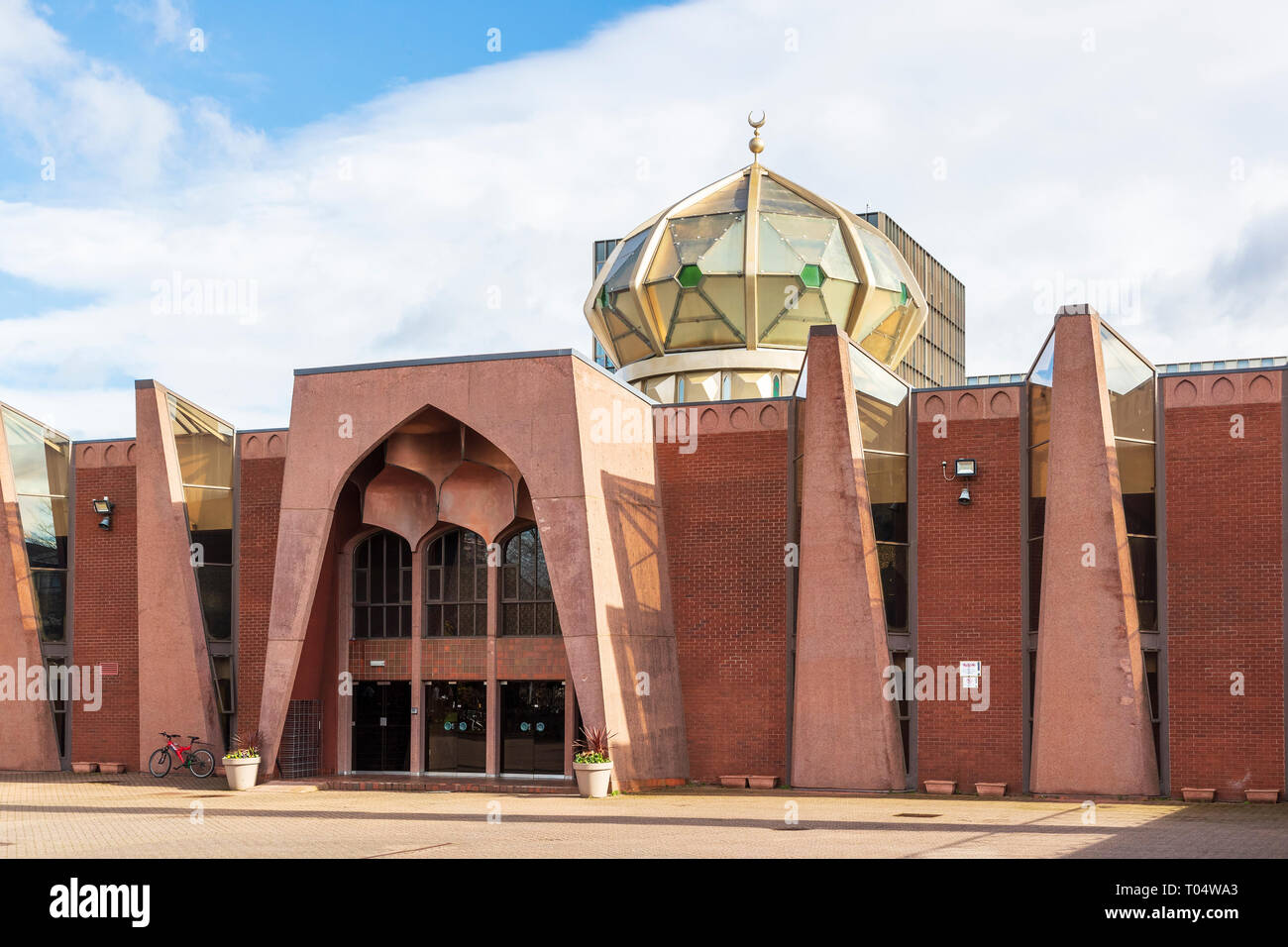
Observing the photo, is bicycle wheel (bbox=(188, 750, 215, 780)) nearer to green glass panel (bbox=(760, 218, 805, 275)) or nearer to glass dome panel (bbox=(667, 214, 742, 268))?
glass dome panel (bbox=(667, 214, 742, 268))

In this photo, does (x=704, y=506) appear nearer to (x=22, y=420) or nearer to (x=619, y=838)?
(x=619, y=838)

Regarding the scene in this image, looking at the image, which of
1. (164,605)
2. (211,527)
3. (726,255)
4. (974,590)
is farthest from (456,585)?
(974,590)

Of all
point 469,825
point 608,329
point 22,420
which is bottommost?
point 469,825

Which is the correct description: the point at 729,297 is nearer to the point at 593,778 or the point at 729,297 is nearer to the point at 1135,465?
the point at 1135,465

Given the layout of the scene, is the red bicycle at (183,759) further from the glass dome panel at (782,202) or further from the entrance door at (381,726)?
the glass dome panel at (782,202)

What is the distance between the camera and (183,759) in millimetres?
27984

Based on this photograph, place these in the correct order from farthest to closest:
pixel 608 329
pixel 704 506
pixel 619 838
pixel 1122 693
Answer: pixel 608 329 → pixel 704 506 → pixel 1122 693 → pixel 619 838

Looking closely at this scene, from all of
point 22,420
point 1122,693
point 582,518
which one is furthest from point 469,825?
point 22,420

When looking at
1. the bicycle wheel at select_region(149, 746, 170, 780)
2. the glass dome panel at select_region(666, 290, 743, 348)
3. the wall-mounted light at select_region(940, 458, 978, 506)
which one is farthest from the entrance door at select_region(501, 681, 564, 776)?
the glass dome panel at select_region(666, 290, 743, 348)

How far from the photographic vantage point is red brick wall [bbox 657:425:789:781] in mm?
26016

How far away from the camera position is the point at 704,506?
2688cm

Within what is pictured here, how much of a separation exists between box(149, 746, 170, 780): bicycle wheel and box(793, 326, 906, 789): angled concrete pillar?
13.0 metres

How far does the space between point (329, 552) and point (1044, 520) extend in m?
14.1

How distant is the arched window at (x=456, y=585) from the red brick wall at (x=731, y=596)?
13.1 feet
